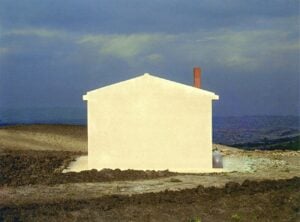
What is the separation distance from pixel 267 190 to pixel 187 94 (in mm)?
7206

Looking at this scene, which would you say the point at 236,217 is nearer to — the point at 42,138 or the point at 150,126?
the point at 150,126

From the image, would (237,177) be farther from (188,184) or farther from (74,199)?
(74,199)

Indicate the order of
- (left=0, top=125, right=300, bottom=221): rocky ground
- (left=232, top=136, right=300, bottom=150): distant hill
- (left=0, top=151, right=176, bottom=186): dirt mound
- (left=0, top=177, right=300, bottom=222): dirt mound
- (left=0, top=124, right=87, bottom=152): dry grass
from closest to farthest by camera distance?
(left=0, top=177, right=300, bottom=222): dirt mound, (left=0, top=125, right=300, bottom=221): rocky ground, (left=0, top=151, right=176, bottom=186): dirt mound, (left=0, top=124, right=87, bottom=152): dry grass, (left=232, top=136, right=300, bottom=150): distant hill

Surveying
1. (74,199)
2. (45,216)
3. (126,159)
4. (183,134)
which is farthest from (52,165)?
(45,216)

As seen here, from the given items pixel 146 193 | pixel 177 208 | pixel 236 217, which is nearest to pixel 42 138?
pixel 146 193

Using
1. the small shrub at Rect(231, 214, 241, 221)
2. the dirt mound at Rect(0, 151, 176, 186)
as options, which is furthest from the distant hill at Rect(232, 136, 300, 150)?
the small shrub at Rect(231, 214, 241, 221)

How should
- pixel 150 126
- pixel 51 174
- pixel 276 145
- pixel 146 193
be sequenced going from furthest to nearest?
pixel 276 145 → pixel 150 126 → pixel 51 174 → pixel 146 193

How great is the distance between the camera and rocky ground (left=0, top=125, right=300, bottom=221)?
12438 mm

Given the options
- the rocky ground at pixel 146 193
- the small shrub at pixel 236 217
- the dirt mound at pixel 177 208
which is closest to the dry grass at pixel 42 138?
the rocky ground at pixel 146 193

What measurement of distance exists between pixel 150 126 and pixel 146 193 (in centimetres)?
642

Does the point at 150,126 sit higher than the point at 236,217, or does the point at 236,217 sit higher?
the point at 150,126

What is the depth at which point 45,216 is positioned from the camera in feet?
39.9

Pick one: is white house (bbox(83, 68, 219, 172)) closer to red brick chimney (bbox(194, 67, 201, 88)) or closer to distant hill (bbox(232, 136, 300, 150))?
red brick chimney (bbox(194, 67, 201, 88))

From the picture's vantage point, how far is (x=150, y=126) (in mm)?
22312
